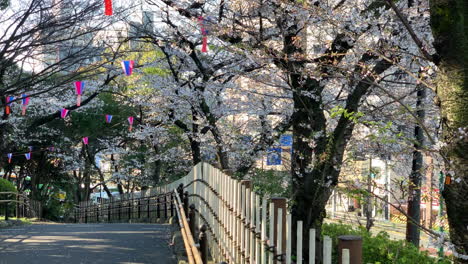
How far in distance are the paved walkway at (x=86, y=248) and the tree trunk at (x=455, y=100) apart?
18.6 ft

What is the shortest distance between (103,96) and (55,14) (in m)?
20.2

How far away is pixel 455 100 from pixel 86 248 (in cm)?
776

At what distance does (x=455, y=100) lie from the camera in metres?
3.06

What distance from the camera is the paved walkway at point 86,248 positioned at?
26.7ft

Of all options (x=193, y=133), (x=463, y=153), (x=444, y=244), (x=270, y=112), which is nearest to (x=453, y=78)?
(x=463, y=153)

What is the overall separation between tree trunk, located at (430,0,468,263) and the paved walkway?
224 inches

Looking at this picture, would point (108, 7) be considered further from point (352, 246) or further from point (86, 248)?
point (352, 246)

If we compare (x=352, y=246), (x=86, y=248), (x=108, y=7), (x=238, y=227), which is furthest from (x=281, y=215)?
(x=86, y=248)

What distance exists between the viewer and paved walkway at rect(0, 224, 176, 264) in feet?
26.7

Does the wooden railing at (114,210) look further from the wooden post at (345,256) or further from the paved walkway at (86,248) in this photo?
the wooden post at (345,256)

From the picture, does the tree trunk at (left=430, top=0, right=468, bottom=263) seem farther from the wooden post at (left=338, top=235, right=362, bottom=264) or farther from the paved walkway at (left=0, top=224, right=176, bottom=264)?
the paved walkway at (left=0, top=224, right=176, bottom=264)

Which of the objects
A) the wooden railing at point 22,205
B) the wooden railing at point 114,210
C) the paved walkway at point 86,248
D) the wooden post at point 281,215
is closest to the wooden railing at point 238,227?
the wooden post at point 281,215

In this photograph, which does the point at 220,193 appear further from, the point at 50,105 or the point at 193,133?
the point at 50,105

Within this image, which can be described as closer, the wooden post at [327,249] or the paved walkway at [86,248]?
the wooden post at [327,249]
